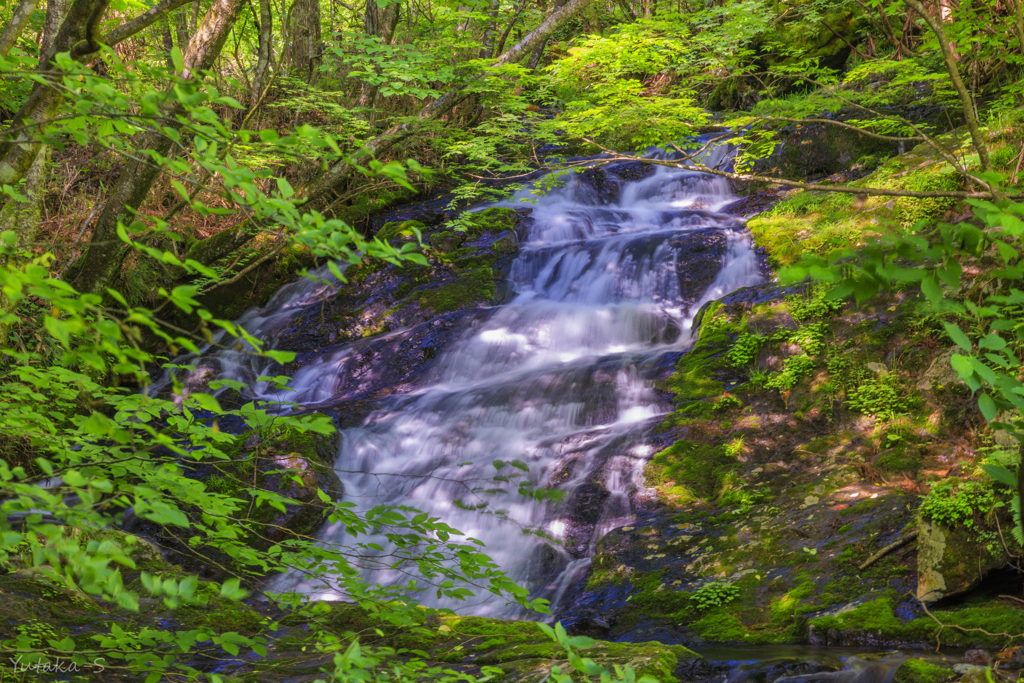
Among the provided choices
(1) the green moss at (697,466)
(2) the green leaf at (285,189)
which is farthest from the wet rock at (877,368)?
(2) the green leaf at (285,189)

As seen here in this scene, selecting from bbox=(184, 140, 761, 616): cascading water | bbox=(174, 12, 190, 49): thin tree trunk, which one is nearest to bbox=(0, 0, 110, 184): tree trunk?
bbox=(184, 140, 761, 616): cascading water

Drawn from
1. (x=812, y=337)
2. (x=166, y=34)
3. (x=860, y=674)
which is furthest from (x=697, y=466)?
(x=166, y=34)

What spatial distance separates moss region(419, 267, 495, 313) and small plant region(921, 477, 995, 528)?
7209 mm

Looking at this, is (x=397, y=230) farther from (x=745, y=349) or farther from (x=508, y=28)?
(x=745, y=349)

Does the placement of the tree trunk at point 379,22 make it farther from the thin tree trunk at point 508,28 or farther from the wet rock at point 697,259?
the wet rock at point 697,259

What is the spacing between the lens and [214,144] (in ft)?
4.89

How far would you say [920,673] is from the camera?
113 inches

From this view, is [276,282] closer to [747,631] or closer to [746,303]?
[746,303]

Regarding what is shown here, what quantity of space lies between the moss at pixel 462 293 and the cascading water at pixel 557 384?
1.61 ft

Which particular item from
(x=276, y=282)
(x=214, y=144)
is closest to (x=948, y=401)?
(x=214, y=144)

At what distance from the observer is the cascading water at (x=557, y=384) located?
18.3 ft

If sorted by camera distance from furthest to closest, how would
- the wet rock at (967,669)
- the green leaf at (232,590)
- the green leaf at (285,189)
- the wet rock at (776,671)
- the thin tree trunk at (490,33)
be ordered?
the thin tree trunk at (490,33)
the wet rock at (776,671)
the wet rock at (967,669)
the green leaf at (285,189)
the green leaf at (232,590)

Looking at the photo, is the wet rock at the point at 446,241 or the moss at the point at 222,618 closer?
the moss at the point at 222,618

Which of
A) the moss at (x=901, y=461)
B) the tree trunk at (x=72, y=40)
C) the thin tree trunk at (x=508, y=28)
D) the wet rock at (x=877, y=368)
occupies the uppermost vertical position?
the thin tree trunk at (x=508, y=28)
